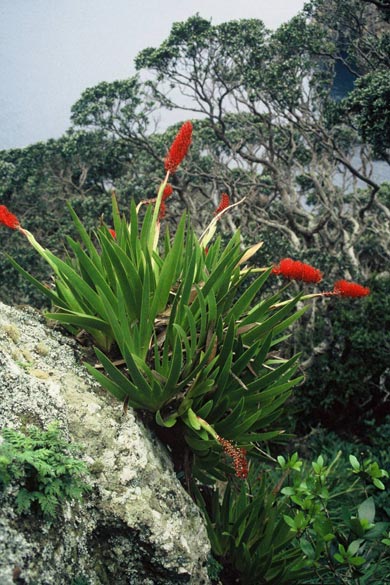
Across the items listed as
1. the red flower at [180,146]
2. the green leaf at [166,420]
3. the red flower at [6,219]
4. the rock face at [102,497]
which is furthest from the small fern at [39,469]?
the red flower at [180,146]

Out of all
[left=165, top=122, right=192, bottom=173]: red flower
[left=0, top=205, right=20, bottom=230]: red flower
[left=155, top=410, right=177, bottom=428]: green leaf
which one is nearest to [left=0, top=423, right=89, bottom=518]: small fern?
[left=155, top=410, right=177, bottom=428]: green leaf

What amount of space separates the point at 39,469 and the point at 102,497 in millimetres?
643

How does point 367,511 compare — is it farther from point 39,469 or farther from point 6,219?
point 6,219

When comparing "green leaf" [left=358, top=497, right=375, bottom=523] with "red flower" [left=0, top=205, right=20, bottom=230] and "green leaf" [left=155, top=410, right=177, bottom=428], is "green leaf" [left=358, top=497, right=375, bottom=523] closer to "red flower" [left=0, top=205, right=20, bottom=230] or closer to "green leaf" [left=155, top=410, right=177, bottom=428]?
"green leaf" [left=155, top=410, right=177, bottom=428]

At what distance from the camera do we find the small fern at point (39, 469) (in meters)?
1.92

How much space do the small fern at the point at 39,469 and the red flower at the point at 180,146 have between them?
1.52 meters

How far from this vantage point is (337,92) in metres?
22.9

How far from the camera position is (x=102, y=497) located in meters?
2.49

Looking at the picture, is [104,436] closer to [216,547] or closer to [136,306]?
[136,306]

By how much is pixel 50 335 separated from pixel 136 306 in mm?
536

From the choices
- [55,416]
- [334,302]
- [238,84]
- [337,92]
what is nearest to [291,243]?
[334,302]

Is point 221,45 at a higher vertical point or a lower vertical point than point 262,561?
higher

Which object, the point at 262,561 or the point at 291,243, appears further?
the point at 291,243

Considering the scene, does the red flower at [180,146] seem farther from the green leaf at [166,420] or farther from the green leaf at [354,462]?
the green leaf at [354,462]
